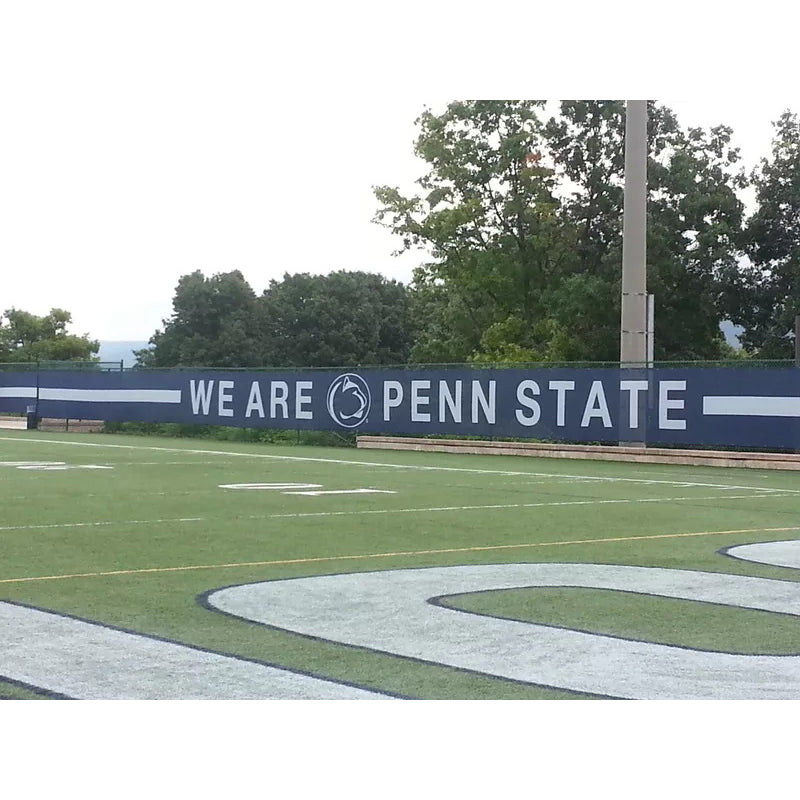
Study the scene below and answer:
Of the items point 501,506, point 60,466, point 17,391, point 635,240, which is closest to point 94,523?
point 501,506

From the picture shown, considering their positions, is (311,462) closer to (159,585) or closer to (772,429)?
(772,429)

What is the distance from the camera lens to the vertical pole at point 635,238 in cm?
3083

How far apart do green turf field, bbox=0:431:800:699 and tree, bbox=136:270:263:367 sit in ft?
224

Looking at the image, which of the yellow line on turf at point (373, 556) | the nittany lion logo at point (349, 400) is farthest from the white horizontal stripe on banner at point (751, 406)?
the yellow line on turf at point (373, 556)

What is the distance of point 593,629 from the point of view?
7688 mm

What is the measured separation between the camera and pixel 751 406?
2523 cm

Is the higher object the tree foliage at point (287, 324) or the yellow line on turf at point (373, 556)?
the tree foliage at point (287, 324)

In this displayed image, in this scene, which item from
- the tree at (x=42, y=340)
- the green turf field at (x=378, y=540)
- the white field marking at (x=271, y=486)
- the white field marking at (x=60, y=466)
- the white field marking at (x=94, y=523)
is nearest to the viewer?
the green turf field at (x=378, y=540)

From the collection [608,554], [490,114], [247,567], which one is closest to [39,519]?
[247,567]

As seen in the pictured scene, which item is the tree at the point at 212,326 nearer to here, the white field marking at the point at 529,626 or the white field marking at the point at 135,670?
the white field marking at the point at 529,626

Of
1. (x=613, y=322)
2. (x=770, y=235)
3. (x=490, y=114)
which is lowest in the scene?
(x=613, y=322)

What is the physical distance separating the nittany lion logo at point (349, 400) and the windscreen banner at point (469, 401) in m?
0.02

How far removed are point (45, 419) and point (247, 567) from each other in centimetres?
3289

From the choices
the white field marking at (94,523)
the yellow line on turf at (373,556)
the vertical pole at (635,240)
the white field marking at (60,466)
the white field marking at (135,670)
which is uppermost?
the vertical pole at (635,240)
